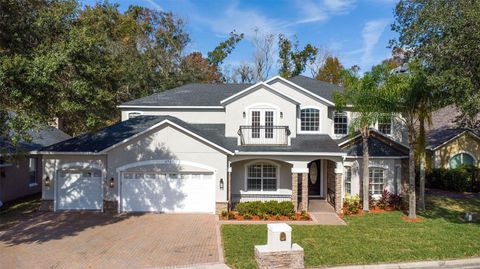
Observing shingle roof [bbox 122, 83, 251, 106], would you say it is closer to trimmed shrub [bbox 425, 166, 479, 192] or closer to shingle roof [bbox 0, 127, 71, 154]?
shingle roof [bbox 0, 127, 71, 154]

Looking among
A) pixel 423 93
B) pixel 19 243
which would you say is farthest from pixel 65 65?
pixel 423 93

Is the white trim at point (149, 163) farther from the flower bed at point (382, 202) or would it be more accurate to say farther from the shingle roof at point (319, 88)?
the shingle roof at point (319, 88)

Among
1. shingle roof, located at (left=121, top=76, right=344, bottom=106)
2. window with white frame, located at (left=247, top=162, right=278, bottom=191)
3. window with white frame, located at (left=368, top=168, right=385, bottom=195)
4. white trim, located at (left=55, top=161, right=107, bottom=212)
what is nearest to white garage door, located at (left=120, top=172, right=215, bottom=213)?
white trim, located at (left=55, top=161, right=107, bottom=212)

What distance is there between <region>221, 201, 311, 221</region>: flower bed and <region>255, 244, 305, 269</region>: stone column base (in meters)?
6.83

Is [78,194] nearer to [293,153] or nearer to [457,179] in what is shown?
[293,153]

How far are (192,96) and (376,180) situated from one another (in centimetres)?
1205

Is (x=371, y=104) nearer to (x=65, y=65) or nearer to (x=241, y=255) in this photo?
(x=241, y=255)

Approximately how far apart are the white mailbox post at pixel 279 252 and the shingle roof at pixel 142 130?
8.50 m

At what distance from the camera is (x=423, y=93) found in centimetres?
1791

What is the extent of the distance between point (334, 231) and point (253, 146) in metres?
6.56

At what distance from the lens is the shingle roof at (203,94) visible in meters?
24.2

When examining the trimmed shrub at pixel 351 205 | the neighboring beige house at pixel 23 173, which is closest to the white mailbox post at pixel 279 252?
the trimmed shrub at pixel 351 205

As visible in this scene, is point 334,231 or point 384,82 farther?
point 384,82

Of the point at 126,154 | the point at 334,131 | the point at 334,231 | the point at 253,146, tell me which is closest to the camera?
the point at 334,231
